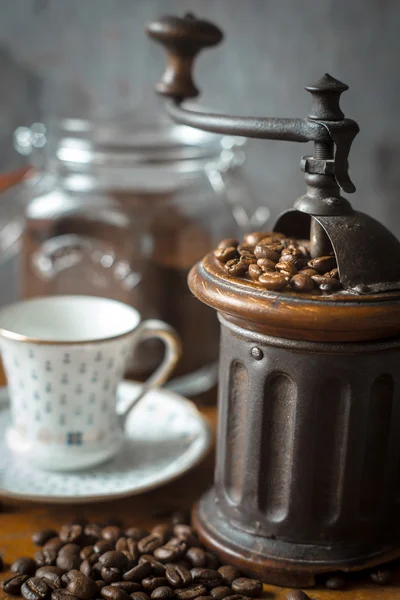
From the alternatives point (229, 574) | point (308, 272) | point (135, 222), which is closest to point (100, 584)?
point (229, 574)

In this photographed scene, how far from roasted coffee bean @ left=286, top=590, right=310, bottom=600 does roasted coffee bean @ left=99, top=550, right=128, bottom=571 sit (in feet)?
0.51

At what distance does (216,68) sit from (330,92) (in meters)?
0.70

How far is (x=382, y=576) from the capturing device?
78cm

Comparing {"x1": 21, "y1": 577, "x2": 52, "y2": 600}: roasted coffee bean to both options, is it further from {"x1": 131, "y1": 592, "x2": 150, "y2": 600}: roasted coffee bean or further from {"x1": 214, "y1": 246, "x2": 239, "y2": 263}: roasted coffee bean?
{"x1": 214, "y1": 246, "x2": 239, "y2": 263}: roasted coffee bean

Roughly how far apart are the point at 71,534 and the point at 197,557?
0.13 metres

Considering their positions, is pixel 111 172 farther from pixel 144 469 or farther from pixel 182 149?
pixel 144 469

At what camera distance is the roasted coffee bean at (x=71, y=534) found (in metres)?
0.83

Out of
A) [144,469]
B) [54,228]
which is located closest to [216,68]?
[54,228]

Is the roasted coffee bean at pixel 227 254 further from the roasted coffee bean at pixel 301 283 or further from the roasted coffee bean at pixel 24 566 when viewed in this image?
the roasted coffee bean at pixel 24 566

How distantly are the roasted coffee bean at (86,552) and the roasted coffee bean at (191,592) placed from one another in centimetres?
10

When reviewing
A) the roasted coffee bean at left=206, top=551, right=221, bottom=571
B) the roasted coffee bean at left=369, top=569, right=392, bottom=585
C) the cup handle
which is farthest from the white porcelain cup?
the roasted coffee bean at left=369, top=569, right=392, bottom=585

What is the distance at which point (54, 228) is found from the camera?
1181 millimetres

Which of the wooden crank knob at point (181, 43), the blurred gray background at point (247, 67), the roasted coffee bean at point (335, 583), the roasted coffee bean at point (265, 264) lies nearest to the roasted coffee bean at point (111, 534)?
the roasted coffee bean at point (335, 583)

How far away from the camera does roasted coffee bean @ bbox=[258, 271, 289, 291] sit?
0.70 metres
